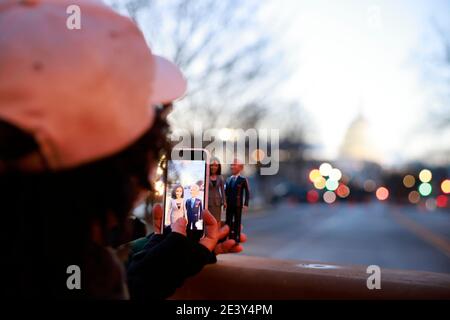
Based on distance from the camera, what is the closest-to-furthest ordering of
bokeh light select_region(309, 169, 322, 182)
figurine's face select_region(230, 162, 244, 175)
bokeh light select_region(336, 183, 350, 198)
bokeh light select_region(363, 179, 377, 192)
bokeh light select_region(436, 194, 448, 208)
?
figurine's face select_region(230, 162, 244, 175) < bokeh light select_region(309, 169, 322, 182) < bokeh light select_region(436, 194, 448, 208) < bokeh light select_region(336, 183, 350, 198) < bokeh light select_region(363, 179, 377, 192)

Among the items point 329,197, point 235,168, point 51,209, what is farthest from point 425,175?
point 51,209

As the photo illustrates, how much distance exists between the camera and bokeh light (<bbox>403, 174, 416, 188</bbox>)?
76581 millimetres

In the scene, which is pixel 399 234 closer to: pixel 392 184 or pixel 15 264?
pixel 15 264

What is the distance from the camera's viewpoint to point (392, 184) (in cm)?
8150

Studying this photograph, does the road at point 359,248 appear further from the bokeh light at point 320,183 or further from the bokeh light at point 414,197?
the bokeh light at point 414,197

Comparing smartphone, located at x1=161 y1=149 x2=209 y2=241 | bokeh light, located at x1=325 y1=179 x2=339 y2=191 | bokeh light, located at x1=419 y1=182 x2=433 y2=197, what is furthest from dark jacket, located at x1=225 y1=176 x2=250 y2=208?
bokeh light, located at x1=419 y1=182 x2=433 y2=197

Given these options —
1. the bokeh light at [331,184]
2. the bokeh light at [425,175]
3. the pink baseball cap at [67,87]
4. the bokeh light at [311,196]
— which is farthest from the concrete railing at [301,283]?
the bokeh light at [425,175]

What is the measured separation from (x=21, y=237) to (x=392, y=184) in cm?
8459

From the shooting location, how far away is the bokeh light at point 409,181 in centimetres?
7658

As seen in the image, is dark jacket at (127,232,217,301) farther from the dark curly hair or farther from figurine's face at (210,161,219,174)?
figurine's face at (210,161,219,174)

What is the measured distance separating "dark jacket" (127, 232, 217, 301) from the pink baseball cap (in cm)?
48

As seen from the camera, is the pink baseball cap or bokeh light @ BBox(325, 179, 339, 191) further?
bokeh light @ BBox(325, 179, 339, 191)

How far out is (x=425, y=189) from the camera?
2721 inches

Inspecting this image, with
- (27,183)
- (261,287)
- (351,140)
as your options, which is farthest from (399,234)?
(351,140)
